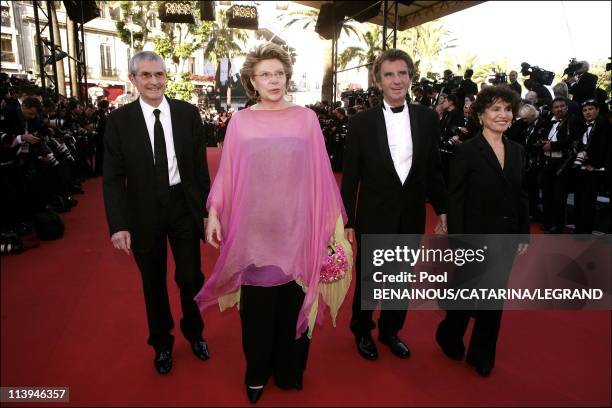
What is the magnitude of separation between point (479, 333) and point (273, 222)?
60.6 inches

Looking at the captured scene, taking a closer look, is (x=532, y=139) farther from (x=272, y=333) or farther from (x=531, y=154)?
(x=272, y=333)

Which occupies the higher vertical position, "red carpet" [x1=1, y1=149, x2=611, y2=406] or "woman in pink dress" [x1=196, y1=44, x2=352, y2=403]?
"woman in pink dress" [x1=196, y1=44, x2=352, y2=403]

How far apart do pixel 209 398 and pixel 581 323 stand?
9.76 ft

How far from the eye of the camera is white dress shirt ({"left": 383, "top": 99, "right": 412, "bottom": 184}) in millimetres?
2961

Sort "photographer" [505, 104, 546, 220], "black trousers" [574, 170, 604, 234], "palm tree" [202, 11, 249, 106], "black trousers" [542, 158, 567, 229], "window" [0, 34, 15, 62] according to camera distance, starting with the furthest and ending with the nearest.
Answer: "palm tree" [202, 11, 249, 106] < "window" [0, 34, 15, 62] < "photographer" [505, 104, 546, 220] < "black trousers" [542, 158, 567, 229] < "black trousers" [574, 170, 604, 234]

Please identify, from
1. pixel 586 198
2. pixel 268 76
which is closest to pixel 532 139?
pixel 586 198

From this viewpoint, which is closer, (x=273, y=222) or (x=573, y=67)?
(x=273, y=222)

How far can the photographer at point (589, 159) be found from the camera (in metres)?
5.86

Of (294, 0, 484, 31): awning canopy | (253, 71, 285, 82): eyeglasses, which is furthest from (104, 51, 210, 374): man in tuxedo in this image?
(294, 0, 484, 31): awning canopy

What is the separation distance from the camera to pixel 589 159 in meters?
5.90

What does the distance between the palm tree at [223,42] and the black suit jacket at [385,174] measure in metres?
39.5

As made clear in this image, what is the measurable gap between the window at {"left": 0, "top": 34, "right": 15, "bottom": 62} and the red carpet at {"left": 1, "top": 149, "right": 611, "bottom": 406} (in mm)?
37032

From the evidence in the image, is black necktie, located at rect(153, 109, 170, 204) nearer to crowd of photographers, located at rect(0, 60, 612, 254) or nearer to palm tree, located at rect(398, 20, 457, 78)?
crowd of photographers, located at rect(0, 60, 612, 254)

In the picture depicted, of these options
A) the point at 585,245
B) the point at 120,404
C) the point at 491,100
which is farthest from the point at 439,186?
the point at 585,245
